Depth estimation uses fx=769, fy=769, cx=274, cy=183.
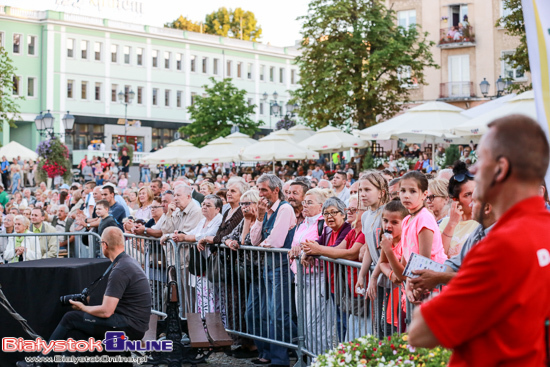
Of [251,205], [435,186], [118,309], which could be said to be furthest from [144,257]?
[435,186]

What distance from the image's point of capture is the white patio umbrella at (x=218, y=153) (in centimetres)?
3012

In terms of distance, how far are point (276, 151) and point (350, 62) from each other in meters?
9.74

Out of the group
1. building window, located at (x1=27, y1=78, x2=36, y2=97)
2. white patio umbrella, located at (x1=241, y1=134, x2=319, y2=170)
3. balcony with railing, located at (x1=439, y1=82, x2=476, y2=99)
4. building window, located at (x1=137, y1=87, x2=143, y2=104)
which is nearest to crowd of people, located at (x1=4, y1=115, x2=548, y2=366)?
white patio umbrella, located at (x1=241, y1=134, x2=319, y2=170)

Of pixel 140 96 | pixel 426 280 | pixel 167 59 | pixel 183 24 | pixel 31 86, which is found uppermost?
pixel 183 24

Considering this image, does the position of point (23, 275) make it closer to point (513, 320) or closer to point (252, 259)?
point (252, 259)

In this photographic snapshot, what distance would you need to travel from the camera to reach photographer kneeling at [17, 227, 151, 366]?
25.0ft

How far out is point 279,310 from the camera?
28.5 feet

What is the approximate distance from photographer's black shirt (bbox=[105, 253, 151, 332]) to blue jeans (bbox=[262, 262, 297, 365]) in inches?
58.7

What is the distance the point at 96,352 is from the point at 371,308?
287 centimetres

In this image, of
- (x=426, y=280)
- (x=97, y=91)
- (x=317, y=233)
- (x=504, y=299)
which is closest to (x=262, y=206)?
(x=317, y=233)

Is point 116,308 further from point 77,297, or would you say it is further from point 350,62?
point 350,62

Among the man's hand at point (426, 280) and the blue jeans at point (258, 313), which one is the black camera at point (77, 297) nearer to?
the blue jeans at point (258, 313)

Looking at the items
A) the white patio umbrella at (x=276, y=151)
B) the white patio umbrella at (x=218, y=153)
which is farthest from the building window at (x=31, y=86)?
the white patio umbrella at (x=276, y=151)

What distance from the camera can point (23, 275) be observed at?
840 centimetres
